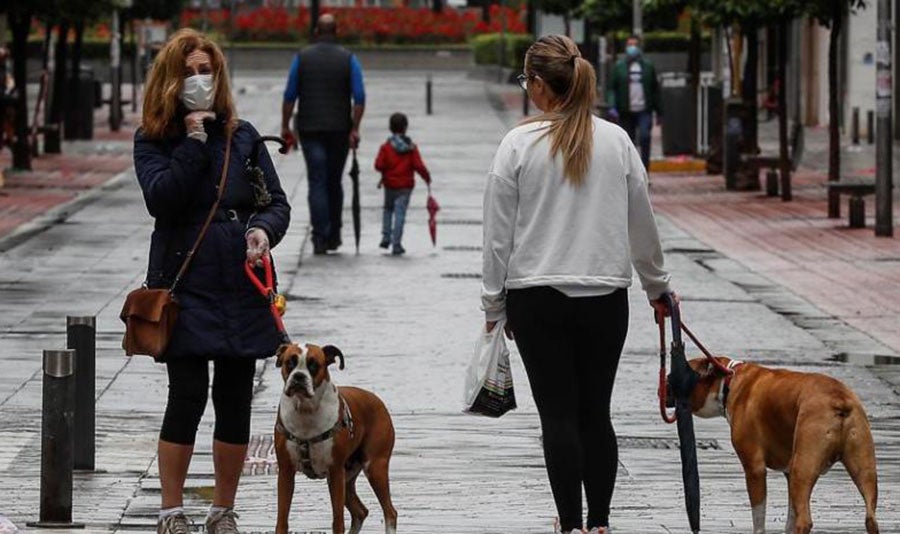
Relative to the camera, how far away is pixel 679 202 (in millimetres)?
28125

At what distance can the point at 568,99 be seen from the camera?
24.3 ft

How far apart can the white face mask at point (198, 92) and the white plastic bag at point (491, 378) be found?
1.22 meters

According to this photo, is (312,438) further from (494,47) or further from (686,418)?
(494,47)

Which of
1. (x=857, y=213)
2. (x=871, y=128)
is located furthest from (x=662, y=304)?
(x=871, y=128)

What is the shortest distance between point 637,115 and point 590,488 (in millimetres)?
25074

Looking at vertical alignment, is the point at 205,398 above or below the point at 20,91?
below

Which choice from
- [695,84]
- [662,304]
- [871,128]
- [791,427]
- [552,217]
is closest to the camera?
[552,217]

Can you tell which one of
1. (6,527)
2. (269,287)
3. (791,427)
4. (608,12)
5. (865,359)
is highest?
(608,12)

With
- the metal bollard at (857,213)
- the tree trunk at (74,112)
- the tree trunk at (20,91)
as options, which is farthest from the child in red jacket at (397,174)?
the tree trunk at (74,112)

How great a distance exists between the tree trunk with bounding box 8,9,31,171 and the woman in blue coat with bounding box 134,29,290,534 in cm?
2303

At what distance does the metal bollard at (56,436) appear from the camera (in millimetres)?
8516

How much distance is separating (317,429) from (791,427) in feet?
5.32

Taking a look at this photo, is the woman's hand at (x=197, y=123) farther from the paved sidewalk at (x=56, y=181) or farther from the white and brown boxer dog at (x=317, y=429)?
the paved sidewalk at (x=56, y=181)

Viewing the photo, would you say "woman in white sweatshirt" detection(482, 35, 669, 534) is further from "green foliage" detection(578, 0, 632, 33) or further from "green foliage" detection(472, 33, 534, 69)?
"green foliage" detection(472, 33, 534, 69)
